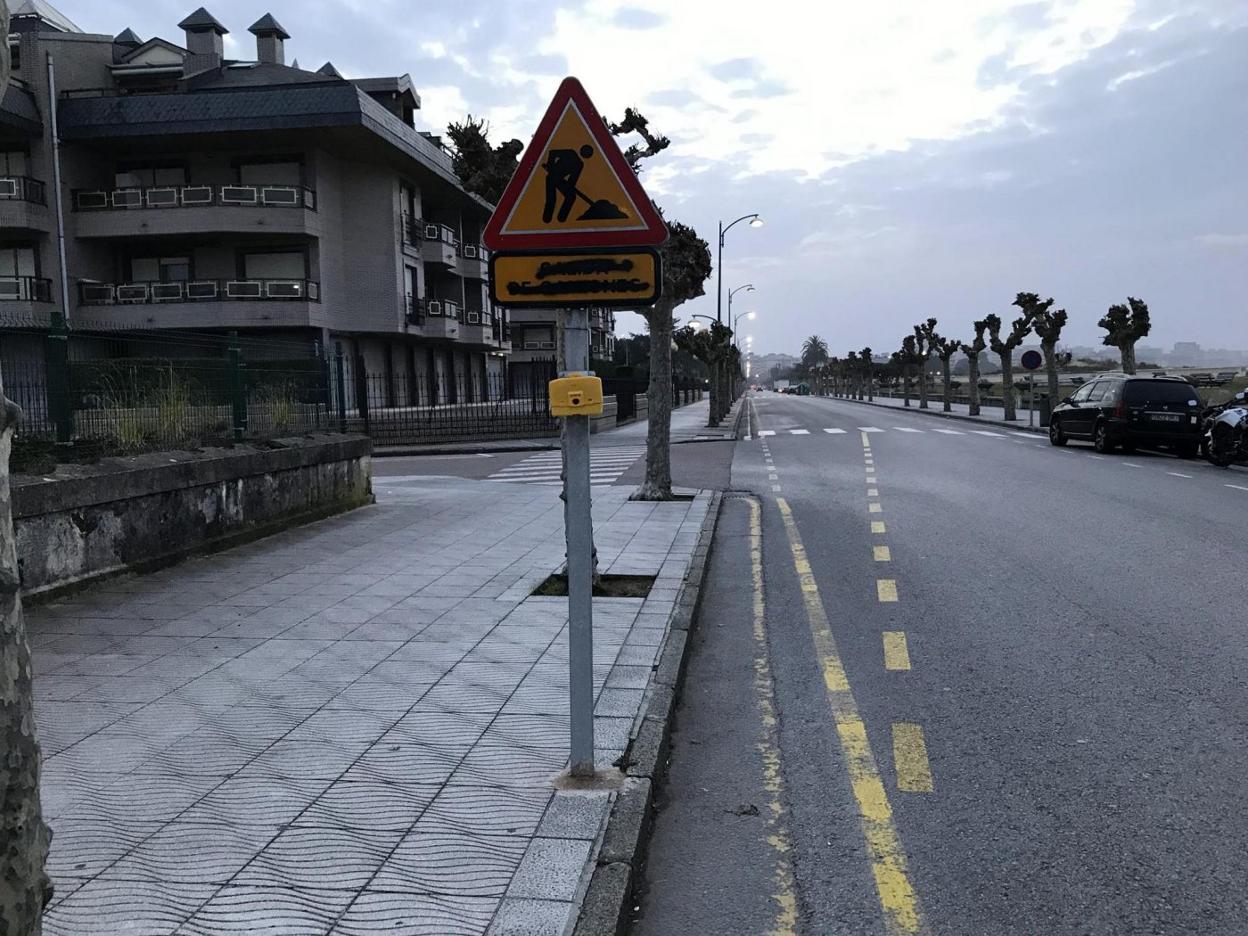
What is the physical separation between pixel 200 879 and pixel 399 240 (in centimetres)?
3811

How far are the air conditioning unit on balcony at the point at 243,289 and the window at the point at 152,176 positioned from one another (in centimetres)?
488

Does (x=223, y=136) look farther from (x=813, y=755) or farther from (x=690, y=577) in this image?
(x=813, y=755)

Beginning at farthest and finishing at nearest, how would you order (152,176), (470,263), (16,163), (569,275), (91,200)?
1. (470,263)
2. (152,176)
3. (91,200)
4. (16,163)
5. (569,275)

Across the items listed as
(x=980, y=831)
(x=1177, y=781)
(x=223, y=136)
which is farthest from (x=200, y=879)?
(x=223, y=136)

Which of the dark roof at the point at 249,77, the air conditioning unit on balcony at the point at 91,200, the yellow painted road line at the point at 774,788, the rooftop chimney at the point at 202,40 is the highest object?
the rooftop chimney at the point at 202,40

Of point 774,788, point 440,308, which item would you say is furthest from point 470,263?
point 774,788

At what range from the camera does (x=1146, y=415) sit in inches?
827

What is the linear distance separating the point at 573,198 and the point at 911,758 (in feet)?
9.39

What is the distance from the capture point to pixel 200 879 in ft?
10.6

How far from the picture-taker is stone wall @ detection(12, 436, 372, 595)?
715 cm

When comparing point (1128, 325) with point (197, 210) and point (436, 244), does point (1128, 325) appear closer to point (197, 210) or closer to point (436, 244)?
point (436, 244)

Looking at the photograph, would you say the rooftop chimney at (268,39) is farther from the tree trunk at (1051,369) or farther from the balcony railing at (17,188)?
the tree trunk at (1051,369)

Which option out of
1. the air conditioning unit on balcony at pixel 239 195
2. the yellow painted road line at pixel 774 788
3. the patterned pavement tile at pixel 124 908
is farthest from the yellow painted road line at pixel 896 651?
the air conditioning unit on balcony at pixel 239 195

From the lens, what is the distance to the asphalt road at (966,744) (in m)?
3.28
